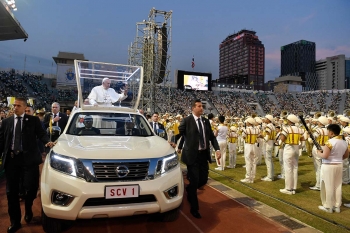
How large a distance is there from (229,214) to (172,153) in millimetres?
2027

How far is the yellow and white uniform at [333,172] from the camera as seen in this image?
16.2 feet

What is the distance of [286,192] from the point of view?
21.4ft

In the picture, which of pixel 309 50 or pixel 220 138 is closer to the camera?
pixel 220 138

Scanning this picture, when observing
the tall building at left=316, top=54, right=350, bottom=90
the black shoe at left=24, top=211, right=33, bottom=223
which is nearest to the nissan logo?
the black shoe at left=24, top=211, right=33, bottom=223

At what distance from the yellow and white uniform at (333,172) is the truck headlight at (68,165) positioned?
4470 millimetres

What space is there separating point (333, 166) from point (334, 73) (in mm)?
193675

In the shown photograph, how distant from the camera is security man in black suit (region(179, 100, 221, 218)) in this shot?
4496 mm

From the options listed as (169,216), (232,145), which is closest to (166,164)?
(169,216)

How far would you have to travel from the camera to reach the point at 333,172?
5.01 metres

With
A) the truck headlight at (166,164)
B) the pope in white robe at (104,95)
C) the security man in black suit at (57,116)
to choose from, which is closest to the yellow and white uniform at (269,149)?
the pope in white robe at (104,95)

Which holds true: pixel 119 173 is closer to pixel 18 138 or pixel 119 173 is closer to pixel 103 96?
pixel 18 138

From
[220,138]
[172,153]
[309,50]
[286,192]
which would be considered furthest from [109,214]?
[309,50]

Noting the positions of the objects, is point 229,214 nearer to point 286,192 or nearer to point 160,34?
point 286,192

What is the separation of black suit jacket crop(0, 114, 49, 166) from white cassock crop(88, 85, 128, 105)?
69.8 inches
